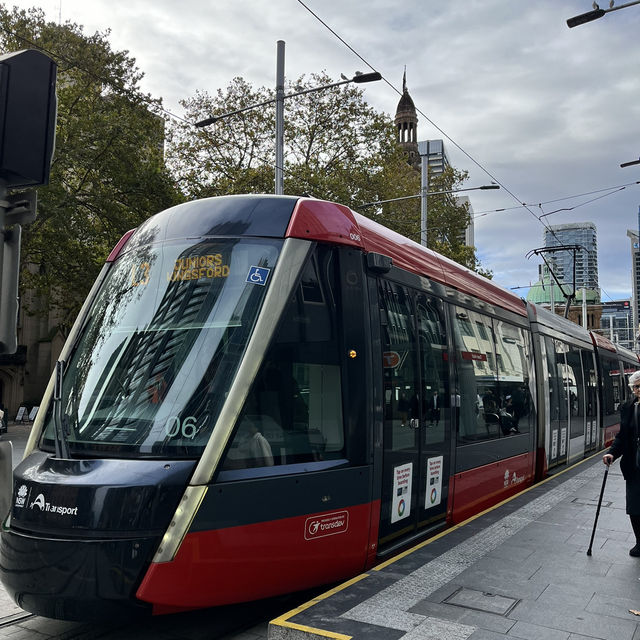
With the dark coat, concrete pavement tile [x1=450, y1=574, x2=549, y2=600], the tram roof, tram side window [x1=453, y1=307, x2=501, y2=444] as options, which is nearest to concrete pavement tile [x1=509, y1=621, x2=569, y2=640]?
concrete pavement tile [x1=450, y1=574, x2=549, y2=600]

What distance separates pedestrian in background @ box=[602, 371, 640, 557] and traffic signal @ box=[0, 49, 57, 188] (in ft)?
16.4

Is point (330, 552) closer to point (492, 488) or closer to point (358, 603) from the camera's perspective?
point (358, 603)

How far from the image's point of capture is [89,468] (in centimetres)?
430

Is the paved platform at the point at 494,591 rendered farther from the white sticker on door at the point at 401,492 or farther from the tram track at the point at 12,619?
the tram track at the point at 12,619

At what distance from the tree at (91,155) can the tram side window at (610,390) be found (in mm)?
15445

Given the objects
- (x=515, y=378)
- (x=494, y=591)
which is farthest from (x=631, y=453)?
(x=515, y=378)

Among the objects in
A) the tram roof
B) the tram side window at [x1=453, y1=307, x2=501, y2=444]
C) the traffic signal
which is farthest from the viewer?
the tram side window at [x1=453, y1=307, x2=501, y2=444]

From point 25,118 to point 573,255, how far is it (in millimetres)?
25073

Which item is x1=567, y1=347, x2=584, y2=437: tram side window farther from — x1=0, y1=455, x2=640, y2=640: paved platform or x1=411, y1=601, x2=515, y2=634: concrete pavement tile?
x1=411, y1=601, x2=515, y2=634: concrete pavement tile

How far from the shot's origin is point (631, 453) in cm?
621

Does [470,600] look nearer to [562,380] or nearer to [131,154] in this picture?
[562,380]

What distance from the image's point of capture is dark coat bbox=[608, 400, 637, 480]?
618 centimetres

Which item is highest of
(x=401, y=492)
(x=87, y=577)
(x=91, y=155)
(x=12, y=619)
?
(x=91, y=155)

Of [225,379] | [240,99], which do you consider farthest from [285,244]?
[240,99]
